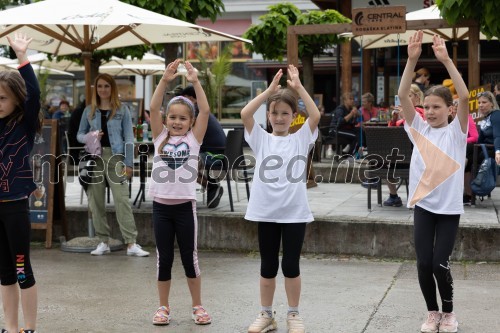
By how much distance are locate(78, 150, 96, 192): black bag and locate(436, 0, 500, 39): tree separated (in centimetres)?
453

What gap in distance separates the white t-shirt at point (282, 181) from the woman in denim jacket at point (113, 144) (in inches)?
125

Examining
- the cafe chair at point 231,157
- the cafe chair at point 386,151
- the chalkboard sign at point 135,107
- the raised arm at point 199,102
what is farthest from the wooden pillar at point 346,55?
the raised arm at point 199,102

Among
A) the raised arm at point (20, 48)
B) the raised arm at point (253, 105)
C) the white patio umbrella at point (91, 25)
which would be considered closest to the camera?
the raised arm at point (20, 48)

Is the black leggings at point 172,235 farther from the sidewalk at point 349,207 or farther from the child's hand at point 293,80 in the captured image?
the sidewalk at point 349,207

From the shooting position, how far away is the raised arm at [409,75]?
17.1 feet

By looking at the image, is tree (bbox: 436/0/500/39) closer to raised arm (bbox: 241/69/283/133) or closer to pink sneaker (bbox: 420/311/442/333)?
raised arm (bbox: 241/69/283/133)

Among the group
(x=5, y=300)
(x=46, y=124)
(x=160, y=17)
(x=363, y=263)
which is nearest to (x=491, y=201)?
(x=363, y=263)

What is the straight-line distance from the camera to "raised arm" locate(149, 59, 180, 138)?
5578 millimetres

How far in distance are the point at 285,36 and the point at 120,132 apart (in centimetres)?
954

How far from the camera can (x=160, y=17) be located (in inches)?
350

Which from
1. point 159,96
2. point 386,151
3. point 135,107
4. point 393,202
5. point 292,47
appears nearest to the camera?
point 159,96

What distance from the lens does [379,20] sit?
10.5 meters

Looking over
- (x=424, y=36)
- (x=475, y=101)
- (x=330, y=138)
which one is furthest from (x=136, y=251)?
(x=424, y=36)

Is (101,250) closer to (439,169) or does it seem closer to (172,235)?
(172,235)
